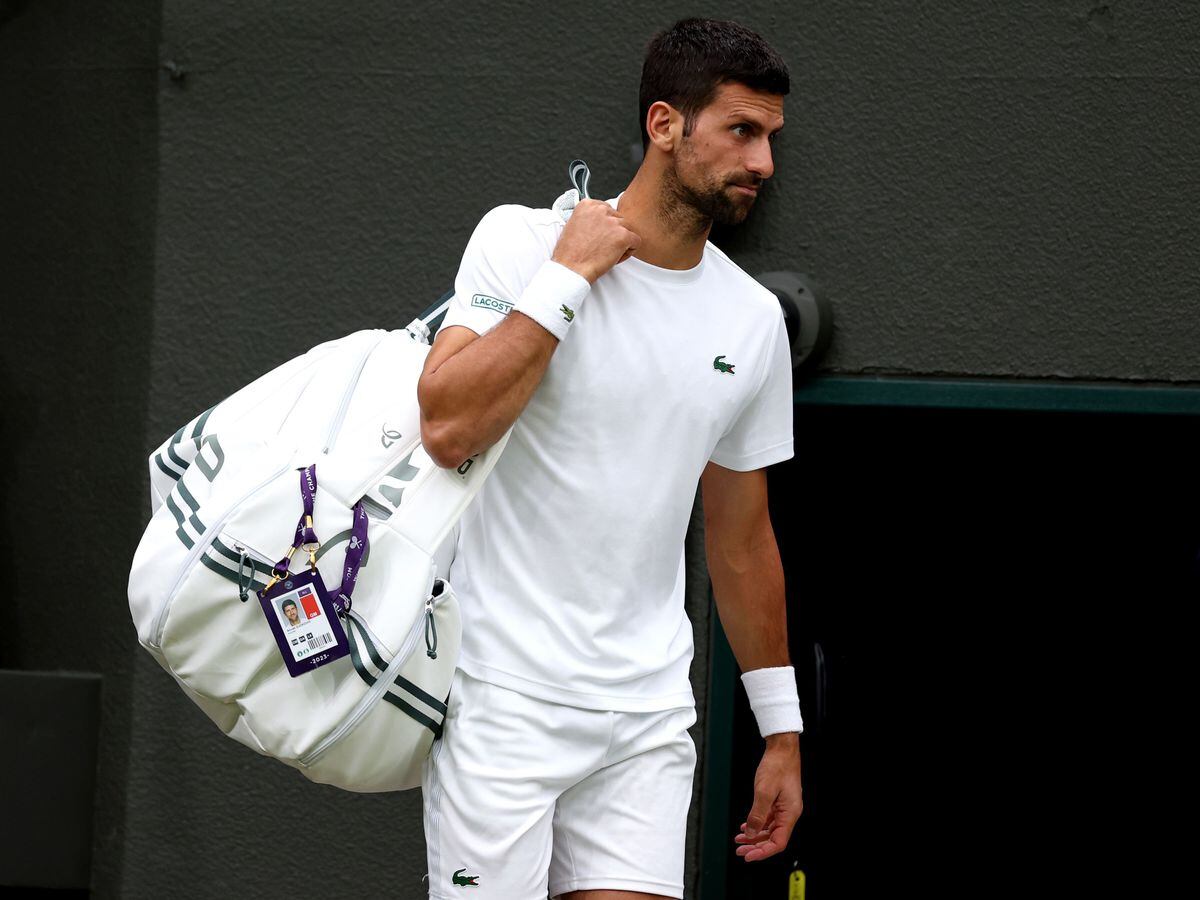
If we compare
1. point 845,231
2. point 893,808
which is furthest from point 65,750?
point 893,808

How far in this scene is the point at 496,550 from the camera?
275 centimetres

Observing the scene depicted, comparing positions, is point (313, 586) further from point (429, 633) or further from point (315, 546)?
point (429, 633)

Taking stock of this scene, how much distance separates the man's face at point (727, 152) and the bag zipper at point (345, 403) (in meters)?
0.65

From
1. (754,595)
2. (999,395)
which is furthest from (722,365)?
(999,395)

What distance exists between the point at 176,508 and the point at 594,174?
1.98m

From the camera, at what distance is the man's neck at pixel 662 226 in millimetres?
2846

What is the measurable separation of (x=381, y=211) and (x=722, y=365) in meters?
1.74

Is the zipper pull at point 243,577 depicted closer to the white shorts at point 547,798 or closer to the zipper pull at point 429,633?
the zipper pull at point 429,633

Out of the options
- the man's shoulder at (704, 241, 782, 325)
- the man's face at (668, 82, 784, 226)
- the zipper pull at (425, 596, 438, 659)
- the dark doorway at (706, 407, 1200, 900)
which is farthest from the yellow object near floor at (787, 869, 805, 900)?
the man's face at (668, 82, 784, 226)

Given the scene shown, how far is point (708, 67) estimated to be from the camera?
282cm

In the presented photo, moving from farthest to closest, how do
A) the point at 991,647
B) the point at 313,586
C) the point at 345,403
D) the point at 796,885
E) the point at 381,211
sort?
the point at 991,647, the point at 796,885, the point at 381,211, the point at 345,403, the point at 313,586

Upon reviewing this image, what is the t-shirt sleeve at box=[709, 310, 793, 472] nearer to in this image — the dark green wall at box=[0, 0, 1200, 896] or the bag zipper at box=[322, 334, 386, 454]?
the bag zipper at box=[322, 334, 386, 454]

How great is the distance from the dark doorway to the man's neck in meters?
2.92

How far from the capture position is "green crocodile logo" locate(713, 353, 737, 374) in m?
2.87
